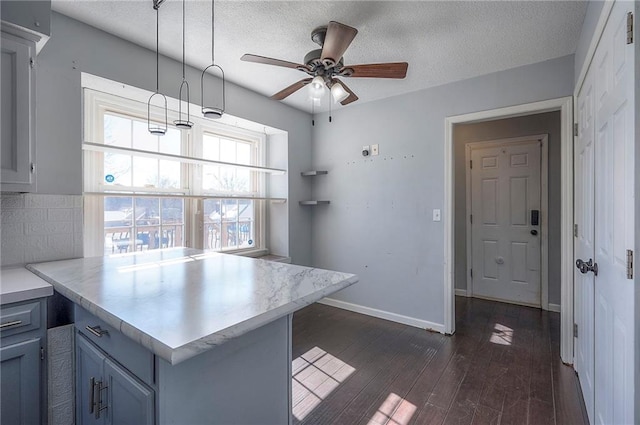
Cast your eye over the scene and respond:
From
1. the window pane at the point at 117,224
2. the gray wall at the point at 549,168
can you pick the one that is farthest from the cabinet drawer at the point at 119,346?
the gray wall at the point at 549,168

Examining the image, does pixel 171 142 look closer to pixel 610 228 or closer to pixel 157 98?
pixel 157 98

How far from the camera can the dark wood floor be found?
5.91 ft

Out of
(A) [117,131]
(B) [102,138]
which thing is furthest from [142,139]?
(B) [102,138]

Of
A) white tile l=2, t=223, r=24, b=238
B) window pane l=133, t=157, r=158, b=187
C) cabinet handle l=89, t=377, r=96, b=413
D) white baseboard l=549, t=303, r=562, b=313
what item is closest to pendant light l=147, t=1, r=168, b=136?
window pane l=133, t=157, r=158, b=187

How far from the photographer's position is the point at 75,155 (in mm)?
1979

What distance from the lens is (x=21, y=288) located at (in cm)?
135

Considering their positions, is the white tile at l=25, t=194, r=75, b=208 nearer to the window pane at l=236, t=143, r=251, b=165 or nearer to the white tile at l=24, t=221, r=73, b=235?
the white tile at l=24, t=221, r=73, b=235

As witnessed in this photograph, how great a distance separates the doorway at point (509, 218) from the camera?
147 inches

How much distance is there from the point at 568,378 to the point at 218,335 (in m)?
2.61

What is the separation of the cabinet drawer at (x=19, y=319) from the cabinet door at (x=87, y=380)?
0.69 feet

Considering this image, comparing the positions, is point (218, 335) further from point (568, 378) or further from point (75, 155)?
point (568, 378)

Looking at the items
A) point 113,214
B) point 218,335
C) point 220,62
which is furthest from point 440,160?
point 113,214

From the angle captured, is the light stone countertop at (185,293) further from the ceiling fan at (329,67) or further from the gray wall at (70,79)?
the ceiling fan at (329,67)

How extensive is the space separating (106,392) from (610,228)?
211cm
